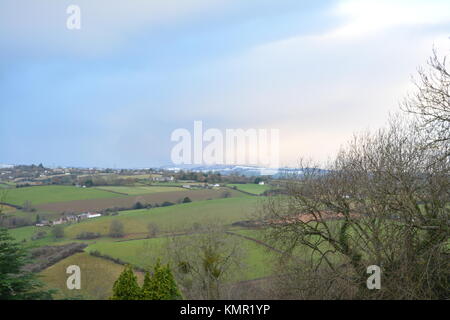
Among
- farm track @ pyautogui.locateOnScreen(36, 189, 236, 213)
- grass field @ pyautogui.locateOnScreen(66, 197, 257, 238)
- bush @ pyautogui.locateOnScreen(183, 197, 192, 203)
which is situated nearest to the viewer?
grass field @ pyautogui.locateOnScreen(66, 197, 257, 238)

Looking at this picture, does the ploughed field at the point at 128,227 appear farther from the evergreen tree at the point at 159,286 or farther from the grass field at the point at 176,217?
the evergreen tree at the point at 159,286

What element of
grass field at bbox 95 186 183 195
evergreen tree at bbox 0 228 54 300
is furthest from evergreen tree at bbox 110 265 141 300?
grass field at bbox 95 186 183 195

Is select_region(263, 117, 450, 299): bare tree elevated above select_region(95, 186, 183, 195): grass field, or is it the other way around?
select_region(263, 117, 450, 299): bare tree

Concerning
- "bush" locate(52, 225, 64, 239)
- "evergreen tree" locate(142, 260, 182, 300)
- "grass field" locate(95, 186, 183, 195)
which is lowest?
"bush" locate(52, 225, 64, 239)

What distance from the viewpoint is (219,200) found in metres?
33.3

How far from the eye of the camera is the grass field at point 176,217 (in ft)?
79.8

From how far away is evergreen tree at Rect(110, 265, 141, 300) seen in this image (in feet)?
25.5

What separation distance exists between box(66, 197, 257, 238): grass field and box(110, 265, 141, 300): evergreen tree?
1359cm

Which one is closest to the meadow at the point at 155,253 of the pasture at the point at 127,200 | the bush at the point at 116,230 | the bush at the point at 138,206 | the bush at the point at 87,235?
the bush at the point at 87,235

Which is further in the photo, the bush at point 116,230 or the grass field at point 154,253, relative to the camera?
the bush at point 116,230

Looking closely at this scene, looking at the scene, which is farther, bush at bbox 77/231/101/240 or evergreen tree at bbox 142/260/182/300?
bush at bbox 77/231/101/240

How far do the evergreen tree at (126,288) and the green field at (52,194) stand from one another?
2203 cm

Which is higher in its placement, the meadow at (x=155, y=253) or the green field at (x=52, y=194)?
the green field at (x=52, y=194)

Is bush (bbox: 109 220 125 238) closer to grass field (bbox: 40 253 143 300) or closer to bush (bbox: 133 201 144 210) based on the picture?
grass field (bbox: 40 253 143 300)
